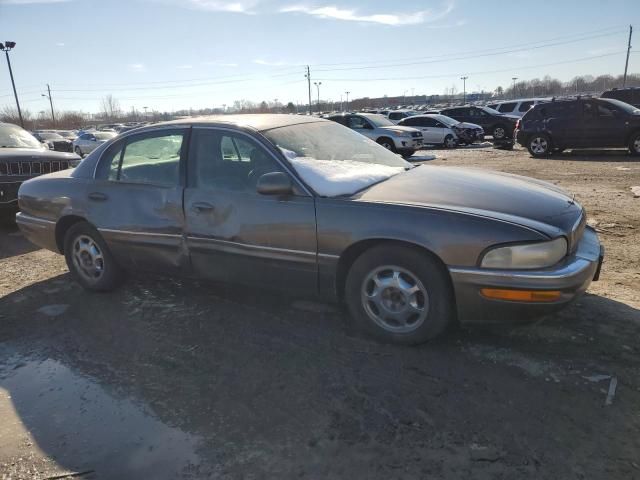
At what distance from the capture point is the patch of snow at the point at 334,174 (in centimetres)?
344

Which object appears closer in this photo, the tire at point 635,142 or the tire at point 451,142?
the tire at point 635,142

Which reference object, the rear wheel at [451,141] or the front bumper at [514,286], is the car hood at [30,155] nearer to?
the front bumper at [514,286]

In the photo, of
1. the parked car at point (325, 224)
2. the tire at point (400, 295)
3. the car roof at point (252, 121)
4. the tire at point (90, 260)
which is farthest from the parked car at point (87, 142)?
the tire at point (400, 295)

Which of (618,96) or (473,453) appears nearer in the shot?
(473,453)

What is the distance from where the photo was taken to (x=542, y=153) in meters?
14.9

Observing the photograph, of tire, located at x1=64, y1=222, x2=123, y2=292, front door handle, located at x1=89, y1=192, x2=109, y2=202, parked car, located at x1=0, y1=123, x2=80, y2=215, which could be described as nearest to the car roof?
front door handle, located at x1=89, y1=192, x2=109, y2=202

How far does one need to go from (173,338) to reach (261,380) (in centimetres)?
95

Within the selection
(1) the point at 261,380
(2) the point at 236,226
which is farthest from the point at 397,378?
(2) the point at 236,226

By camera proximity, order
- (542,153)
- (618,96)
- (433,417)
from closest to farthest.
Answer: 1. (433,417)
2. (542,153)
3. (618,96)

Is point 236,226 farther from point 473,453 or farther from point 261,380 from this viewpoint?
point 473,453

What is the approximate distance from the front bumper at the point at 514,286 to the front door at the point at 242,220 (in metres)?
1.02

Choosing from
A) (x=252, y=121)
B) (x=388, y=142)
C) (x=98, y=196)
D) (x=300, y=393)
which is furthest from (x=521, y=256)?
(x=388, y=142)

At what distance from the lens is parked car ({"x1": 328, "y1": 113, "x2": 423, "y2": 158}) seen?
54.1 ft

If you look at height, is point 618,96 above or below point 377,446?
above
